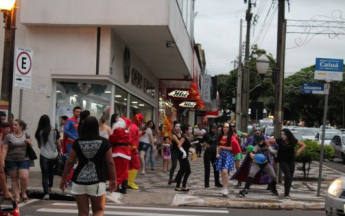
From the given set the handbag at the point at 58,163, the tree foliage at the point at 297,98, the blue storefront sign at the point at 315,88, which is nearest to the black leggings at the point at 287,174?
the blue storefront sign at the point at 315,88

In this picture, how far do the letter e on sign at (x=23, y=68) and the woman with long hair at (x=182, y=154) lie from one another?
12.9ft

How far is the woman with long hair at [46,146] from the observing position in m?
9.54

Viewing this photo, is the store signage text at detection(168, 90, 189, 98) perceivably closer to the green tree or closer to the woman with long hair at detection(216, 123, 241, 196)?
the woman with long hair at detection(216, 123, 241, 196)

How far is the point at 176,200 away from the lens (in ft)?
33.1

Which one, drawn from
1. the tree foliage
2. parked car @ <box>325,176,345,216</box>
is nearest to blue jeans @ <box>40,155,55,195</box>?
parked car @ <box>325,176,345,216</box>

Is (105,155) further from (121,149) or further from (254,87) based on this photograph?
(254,87)

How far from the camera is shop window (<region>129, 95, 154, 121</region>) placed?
1762cm

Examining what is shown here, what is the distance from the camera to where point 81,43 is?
43.1 ft

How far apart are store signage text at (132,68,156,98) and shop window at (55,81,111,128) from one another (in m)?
3.13

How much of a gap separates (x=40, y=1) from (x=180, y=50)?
5145mm

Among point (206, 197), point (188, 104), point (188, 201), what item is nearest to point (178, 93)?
point (188, 104)

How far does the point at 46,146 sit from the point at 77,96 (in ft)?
14.3

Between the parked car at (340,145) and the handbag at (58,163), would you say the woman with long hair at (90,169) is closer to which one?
the handbag at (58,163)

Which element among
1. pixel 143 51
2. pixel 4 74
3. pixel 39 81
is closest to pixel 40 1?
pixel 39 81
